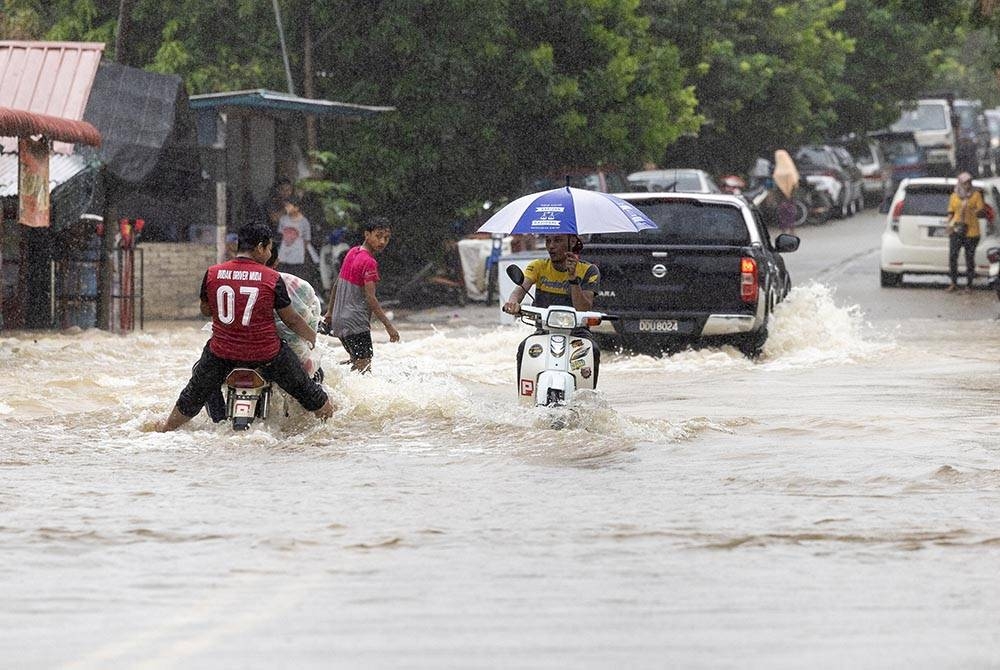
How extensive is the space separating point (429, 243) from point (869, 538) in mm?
22831

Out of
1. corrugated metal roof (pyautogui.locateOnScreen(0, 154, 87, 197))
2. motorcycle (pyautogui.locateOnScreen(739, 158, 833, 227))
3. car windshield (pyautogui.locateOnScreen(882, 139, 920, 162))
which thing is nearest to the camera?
corrugated metal roof (pyautogui.locateOnScreen(0, 154, 87, 197))

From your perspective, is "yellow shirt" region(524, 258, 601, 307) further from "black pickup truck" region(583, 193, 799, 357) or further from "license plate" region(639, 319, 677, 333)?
"license plate" region(639, 319, 677, 333)

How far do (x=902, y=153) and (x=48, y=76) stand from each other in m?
32.6

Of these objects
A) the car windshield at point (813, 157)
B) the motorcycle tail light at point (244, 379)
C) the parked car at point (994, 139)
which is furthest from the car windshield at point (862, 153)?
the motorcycle tail light at point (244, 379)

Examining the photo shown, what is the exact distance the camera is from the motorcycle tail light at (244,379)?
37.7 feet

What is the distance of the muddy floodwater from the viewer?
627 cm

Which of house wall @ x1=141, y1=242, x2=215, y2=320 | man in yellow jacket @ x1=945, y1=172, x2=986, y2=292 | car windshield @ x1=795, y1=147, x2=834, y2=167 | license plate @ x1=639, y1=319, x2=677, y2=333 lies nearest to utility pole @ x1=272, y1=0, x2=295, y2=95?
house wall @ x1=141, y1=242, x2=215, y2=320

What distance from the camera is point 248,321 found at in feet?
37.0

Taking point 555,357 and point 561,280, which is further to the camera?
point 561,280

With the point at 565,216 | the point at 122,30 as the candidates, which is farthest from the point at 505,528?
the point at 122,30

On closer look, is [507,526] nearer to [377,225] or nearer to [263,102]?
[377,225]

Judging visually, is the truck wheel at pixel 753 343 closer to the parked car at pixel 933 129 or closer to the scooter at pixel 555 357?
the scooter at pixel 555 357

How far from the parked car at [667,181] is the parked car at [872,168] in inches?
599

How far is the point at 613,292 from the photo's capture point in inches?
697
